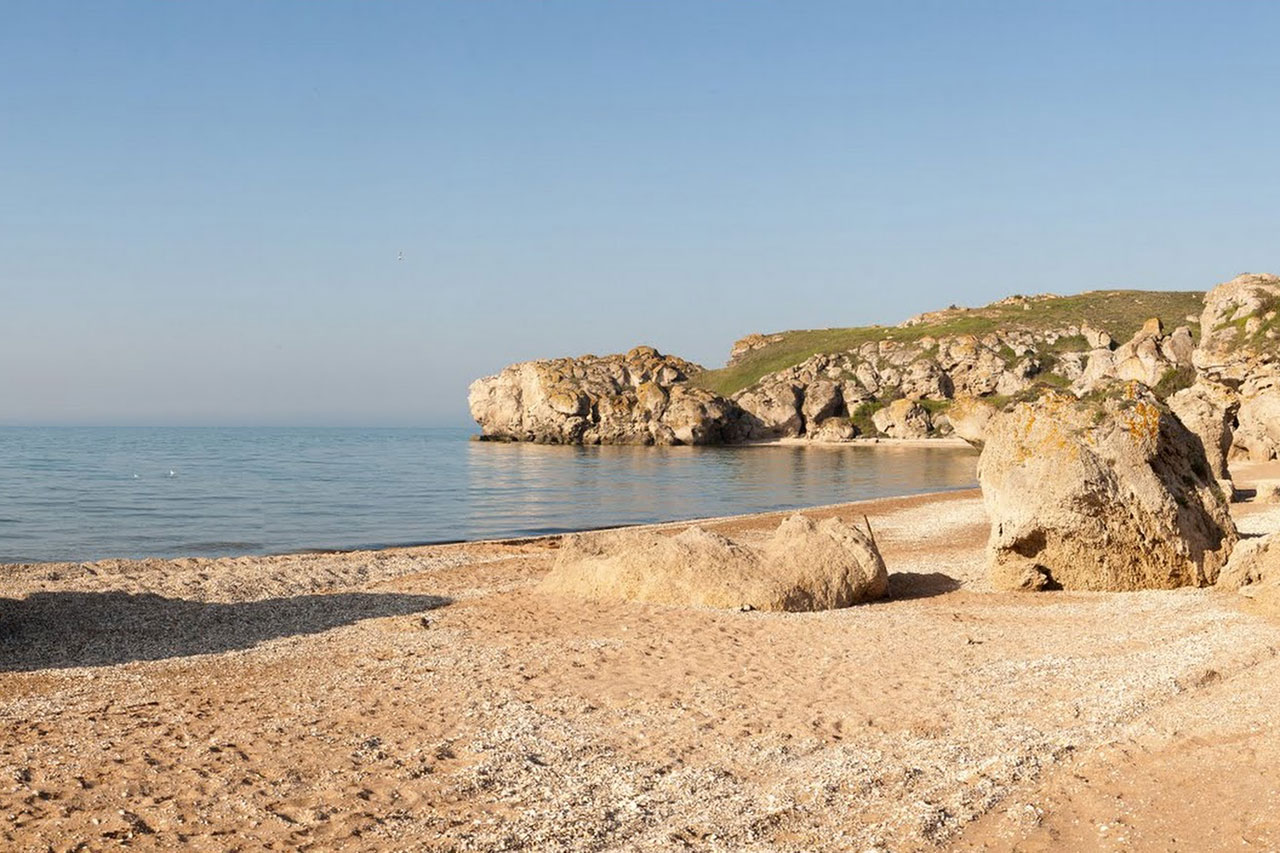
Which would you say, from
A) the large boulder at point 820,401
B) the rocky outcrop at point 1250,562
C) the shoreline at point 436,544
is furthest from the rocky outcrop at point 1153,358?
the rocky outcrop at point 1250,562

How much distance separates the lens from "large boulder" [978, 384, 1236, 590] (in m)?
14.9

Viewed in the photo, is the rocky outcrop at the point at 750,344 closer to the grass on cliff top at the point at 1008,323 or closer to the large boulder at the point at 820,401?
the grass on cliff top at the point at 1008,323

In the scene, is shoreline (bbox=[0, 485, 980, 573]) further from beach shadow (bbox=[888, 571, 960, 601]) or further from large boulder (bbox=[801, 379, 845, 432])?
large boulder (bbox=[801, 379, 845, 432])

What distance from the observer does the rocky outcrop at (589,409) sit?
104938 millimetres

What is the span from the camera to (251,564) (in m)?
21.9

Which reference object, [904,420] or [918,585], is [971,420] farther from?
[918,585]

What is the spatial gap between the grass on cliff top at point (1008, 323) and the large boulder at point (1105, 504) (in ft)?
370

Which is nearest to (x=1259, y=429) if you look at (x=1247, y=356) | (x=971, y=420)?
(x=1247, y=356)

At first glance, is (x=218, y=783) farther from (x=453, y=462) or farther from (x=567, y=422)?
(x=567, y=422)

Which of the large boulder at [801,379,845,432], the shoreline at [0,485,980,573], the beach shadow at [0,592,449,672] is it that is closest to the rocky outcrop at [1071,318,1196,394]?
the shoreline at [0,485,980,573]

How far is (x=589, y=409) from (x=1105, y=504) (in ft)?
315

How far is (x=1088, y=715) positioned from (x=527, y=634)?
23.9 ft

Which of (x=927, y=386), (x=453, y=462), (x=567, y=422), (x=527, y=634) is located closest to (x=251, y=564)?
(x=527, y=634)

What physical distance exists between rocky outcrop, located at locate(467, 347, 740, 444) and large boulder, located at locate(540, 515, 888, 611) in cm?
8755
